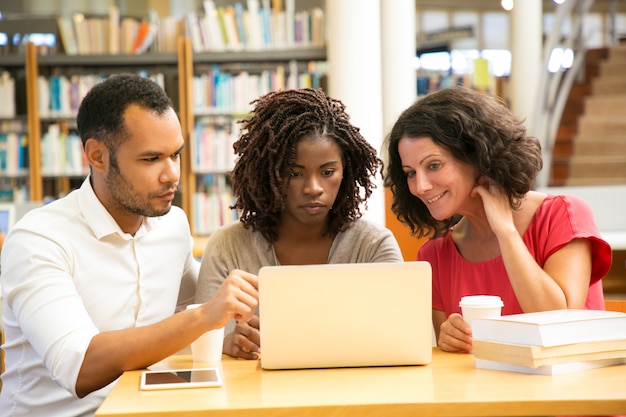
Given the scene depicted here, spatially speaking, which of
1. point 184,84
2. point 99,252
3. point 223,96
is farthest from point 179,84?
point 99,252

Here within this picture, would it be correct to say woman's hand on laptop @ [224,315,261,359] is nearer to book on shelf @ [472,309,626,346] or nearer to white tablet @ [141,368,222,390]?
white tablet @ [141,368,222,390]

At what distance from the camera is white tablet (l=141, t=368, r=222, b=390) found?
Result: 133 centimetres

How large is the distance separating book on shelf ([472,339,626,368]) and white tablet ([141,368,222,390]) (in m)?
0.47

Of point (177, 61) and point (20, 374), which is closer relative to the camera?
point (20, 374)

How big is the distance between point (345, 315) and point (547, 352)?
35 cm

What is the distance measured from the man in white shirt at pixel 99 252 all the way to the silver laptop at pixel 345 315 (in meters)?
0.38

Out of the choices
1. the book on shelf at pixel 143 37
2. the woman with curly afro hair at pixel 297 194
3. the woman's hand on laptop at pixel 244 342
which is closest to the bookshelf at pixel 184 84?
the book on shelf at pixel 143 37

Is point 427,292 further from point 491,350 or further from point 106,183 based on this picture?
point 106,183

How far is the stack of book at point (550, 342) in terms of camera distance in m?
1.37

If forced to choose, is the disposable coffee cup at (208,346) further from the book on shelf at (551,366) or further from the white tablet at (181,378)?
the book on shelf at (551,366)

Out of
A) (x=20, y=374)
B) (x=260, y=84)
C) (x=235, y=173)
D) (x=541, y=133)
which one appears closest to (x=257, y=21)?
(x=260, y=84)

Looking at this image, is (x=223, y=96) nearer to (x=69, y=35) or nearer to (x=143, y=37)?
(x=143, y=37)

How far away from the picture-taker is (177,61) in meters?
5.55

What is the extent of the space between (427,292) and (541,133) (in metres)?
5.22
